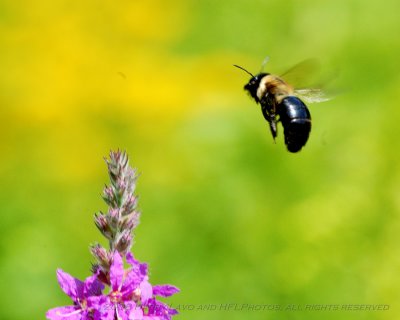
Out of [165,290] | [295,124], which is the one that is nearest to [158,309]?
[165,290]

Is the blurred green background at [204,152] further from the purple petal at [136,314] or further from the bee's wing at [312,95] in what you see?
the purple petal at [136,314]

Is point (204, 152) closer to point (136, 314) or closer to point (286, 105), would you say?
point (286, 105)

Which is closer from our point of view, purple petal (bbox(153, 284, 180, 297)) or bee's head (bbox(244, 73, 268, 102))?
purple petal (bbox(153, 284, 180, 297))

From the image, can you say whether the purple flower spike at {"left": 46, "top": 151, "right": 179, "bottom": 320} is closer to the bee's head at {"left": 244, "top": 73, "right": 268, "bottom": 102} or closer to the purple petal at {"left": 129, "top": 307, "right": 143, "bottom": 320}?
the purple petal at {"left": 129, "top": 307, "right": 143, "bottom": 320}

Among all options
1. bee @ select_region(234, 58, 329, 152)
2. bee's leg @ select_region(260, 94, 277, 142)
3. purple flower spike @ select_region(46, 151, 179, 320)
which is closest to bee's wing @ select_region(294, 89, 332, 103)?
bee @ select_region(234, 58, 329, 152)

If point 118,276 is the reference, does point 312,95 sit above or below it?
above

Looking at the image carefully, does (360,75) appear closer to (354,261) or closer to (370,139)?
(370,139)

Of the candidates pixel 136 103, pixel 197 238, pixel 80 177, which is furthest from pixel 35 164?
pixel 197 238
